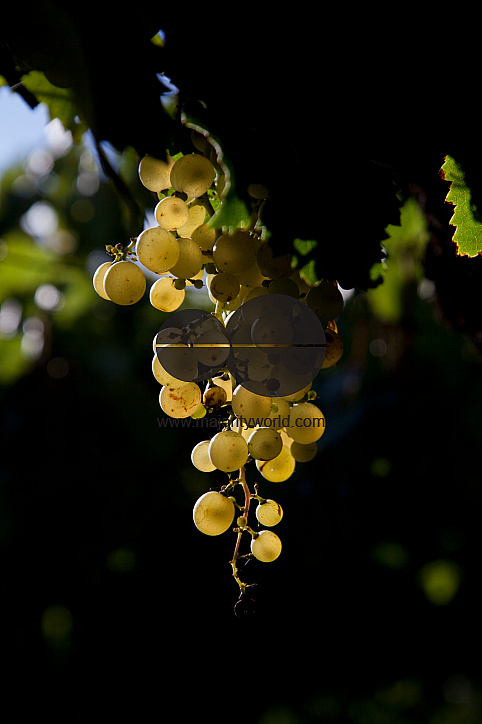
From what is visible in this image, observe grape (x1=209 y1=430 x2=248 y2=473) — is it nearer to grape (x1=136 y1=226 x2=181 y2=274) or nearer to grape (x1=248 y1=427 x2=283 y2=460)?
grape (x1=248 y1=427 x2=283 y2=460)

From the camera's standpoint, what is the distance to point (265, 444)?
0.42 metres

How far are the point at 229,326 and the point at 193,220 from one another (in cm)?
10

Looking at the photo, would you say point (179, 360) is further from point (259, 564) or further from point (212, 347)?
point (259, 564)

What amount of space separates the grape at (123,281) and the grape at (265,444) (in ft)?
0.51

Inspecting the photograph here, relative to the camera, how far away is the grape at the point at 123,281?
45 cm

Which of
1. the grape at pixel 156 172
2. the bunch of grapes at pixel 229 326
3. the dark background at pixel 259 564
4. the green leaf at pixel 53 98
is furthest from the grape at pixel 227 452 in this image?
the dark background at pixel 259 564

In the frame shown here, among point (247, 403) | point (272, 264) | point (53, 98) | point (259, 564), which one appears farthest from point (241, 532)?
point (259, 564)

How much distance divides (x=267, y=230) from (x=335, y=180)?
0.19 feet

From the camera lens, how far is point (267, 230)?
0.36 meters

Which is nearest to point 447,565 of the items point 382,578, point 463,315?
point 382,578

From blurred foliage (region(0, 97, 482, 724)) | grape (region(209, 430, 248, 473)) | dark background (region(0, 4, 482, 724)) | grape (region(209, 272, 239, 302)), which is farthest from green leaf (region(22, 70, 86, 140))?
blurred foliage (region(0, 97, 482, 724))

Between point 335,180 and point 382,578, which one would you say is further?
point 382,578

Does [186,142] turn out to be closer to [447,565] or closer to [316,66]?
[316,66]

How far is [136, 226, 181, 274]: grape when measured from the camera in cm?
41
